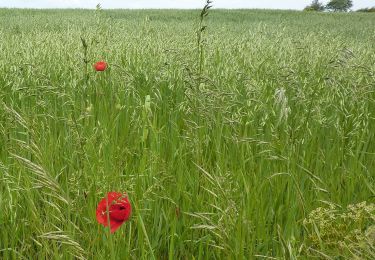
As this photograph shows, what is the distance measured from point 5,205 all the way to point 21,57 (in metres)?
2.22

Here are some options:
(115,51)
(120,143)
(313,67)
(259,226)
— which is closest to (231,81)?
(313,67)

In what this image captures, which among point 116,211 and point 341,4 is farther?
point 341,4

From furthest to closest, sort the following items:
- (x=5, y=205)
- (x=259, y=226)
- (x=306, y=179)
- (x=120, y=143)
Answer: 1. (x=120, y=143)
2. (x=306, y=179)
3. (x=5, y=205)
4. (x=259, y=226)

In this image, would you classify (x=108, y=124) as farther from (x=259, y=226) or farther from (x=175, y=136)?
(x=259, y=226)

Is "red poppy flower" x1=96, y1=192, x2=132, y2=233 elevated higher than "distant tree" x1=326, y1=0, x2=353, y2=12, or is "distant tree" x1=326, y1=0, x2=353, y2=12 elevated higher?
"distant tree" x1=326, y1=0, x2=353, y2=12

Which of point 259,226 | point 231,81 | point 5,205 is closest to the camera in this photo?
point 259,226

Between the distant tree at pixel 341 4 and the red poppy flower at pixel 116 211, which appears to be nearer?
the red poppy flower at pixel 116 211

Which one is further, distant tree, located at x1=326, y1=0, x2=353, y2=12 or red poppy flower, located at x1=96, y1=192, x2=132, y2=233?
distant tree, located at x1=326, y1=0, x2=353, y2=12

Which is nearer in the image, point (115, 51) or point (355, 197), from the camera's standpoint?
point (355, 197)

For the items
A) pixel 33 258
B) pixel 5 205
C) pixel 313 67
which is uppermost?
pixel 313 67

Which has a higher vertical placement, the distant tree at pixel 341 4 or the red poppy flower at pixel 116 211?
the distant tree at pixel 341 4

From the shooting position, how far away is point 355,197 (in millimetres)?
1583

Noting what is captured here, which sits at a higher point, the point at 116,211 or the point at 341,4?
the point at 341,4

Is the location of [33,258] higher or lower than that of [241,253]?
lower
